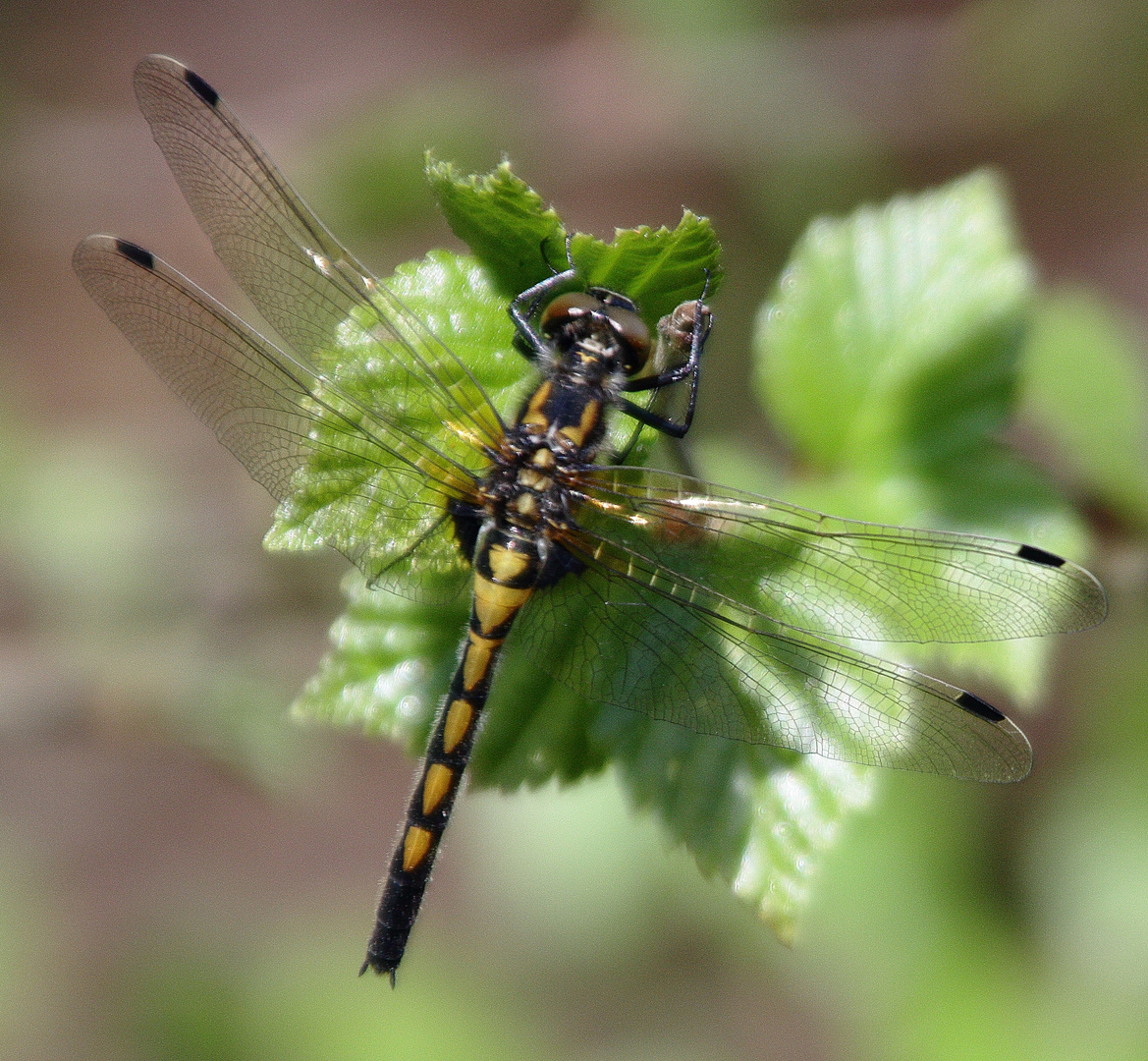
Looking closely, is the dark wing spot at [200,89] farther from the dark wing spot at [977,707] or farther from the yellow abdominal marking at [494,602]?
the dark wing spot at [977,707]

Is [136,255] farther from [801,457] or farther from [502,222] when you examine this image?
[801,457]

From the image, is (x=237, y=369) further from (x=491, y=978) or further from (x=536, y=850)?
(x=491, y=978)

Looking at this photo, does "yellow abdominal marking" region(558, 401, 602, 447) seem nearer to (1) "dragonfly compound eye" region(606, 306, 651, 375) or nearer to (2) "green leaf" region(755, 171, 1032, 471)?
(1) "dragonfly compound eye" region(606, 306, 651, 375)

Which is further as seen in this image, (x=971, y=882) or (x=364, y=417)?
(x=971, y=882)

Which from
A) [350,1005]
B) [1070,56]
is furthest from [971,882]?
[1070,56]

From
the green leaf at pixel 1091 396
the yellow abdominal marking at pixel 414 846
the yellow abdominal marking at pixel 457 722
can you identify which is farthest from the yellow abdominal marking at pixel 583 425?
the green leaf at pixel 1091 396

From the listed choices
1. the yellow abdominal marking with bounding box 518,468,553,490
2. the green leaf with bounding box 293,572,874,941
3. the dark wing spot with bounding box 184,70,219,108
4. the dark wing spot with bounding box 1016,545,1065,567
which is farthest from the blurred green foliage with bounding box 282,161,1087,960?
the dark wing spot with bounding box 184,70,219,108
